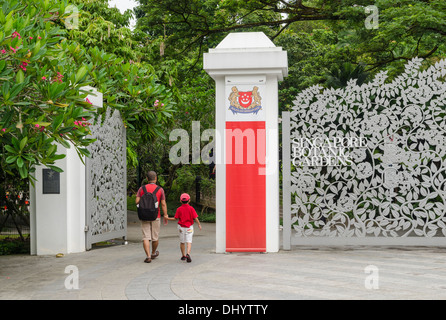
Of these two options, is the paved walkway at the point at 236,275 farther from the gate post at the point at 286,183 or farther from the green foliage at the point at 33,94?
the green foliage at the point at 33,94

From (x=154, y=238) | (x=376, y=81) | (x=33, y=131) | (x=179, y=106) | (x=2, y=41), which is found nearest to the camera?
(x=2, y=41)

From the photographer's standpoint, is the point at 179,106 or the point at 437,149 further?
the point at 179,106

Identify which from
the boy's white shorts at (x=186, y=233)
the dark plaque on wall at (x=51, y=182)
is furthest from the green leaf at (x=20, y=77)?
the dark plaque on wall at (x=51, y=182)

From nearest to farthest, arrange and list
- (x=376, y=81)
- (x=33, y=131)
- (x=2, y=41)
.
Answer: (x=2, y=41) < (x=33, y=131) < (x=376, y=81)

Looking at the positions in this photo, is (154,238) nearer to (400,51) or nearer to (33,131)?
(33,131)

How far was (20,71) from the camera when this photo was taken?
686 cm

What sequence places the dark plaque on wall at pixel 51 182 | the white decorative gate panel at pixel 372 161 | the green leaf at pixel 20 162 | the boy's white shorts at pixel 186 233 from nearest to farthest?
the green leaf at pixel 20 162, the boy's white shorts at pixel 186 233, the white decorative gate panel at pixel 372 161, the dark plaque on wall at pixel 51 182

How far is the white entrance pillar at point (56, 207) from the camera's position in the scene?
1062 centimetres

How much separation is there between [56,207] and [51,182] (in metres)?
0.47

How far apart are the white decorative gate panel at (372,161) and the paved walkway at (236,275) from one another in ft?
1.42

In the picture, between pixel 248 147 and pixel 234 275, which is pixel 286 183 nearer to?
pixel 248 147

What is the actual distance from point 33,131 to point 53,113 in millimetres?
333

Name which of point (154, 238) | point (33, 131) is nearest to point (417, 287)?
point (154, 238)

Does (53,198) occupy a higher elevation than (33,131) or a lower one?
lower
